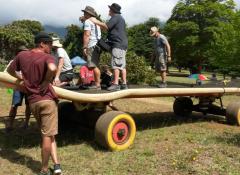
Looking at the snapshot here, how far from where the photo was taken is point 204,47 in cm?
4772

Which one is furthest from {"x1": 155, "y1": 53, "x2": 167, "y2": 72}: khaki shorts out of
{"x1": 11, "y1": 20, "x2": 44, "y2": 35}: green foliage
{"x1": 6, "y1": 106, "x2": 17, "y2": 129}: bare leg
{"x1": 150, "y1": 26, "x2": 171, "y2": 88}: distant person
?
{"x1": 11, "y1": 20, "x2": 44, "y2": 35}: green foliage

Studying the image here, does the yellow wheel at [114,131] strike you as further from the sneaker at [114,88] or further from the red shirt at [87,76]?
the red shirt at [87,76]

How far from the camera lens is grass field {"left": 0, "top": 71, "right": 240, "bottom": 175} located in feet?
19.0

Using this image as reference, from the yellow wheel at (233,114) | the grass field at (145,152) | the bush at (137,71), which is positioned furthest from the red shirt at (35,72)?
the bush at (137,71)

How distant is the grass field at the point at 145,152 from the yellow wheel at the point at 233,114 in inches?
10.2

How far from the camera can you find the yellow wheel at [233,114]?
9.77 meters

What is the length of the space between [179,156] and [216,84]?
4.64 metres

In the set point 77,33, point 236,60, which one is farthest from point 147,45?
point 236,60

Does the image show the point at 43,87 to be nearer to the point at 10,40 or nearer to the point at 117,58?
the point at 117,58

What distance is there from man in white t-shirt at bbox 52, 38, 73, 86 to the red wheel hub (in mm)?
1600

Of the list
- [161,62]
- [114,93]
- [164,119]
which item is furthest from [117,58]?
[164,119]

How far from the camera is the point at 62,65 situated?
26.7 feet

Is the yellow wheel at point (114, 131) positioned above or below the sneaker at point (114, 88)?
below

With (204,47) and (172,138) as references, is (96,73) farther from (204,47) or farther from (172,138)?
(204,47)
